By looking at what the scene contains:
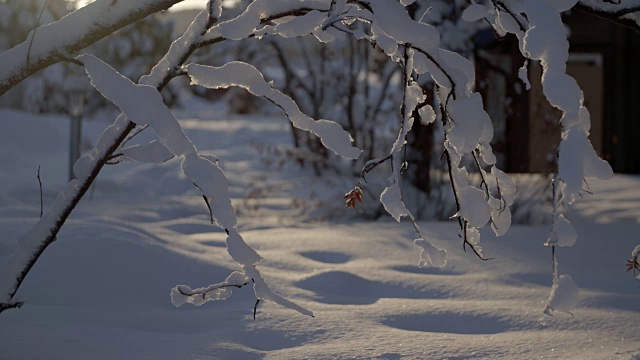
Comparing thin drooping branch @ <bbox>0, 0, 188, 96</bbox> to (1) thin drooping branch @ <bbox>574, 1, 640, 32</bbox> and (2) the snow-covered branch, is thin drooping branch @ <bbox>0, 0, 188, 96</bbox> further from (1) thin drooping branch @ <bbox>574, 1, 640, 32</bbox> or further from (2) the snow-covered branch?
(1) thin drooping branch @ <bbox>574, 1, 640, 32</bbox>

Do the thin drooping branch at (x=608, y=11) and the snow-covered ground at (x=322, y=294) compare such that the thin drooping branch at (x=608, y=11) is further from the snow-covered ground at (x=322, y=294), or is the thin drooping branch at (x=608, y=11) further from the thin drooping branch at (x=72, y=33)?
the thin drooping branch at (x=72, y=33)

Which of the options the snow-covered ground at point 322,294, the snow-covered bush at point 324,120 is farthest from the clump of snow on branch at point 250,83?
the snow-covered ground at point 322,294

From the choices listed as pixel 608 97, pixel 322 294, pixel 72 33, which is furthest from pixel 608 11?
pixel 608 97

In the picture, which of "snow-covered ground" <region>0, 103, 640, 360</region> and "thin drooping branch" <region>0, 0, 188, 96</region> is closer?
"thin drooping branch" <region>0, 0, 188, 96</region>

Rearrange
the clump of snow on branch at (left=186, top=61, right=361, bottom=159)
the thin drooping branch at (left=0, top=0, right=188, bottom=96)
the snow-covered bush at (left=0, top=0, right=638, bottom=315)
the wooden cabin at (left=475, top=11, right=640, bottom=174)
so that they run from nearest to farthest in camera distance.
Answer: the snow-covered bush at (left=0, top=0, right=638, bottom=315) < the clump of snow on branch at (left=186, top=61, right=361, bottom=159) < the thin drooping branch at (left=0, top=0, right=188, bottom=96) < the wooden cabin at (left=475, top=11, right=640, bottom=174)

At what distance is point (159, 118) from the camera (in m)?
1.96

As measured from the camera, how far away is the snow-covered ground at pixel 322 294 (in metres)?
2.69

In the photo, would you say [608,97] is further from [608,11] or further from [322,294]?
[608,11]

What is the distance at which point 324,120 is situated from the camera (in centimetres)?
212

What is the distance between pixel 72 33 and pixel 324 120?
80cm

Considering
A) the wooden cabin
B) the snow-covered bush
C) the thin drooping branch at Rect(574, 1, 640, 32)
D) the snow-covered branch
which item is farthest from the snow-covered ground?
the wooden cabin

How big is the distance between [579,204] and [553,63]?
18.9ft

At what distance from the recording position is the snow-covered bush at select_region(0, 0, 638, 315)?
1.83 m

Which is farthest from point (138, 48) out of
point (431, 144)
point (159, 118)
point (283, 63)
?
point (159, 118)
